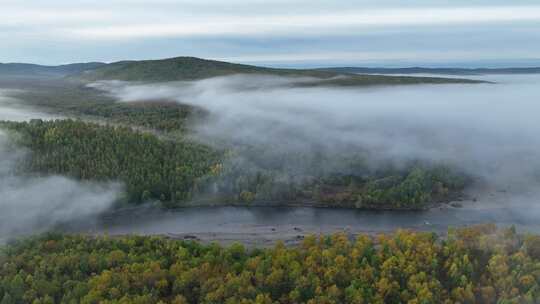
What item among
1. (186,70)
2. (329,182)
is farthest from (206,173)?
(186,70)

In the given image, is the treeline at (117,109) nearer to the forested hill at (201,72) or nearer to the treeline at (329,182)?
the treeline at (329,182)

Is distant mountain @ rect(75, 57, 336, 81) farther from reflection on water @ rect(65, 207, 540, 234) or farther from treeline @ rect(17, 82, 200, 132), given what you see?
reflection on water @ rect(65, 207, 540, 234)

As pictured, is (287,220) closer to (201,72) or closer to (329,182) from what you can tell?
(329,182)

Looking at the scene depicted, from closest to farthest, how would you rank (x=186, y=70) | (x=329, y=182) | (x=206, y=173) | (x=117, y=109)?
(x=206, y=173)
(x=329, y=182)
(x=117, y=109)
(x=186, y=70)

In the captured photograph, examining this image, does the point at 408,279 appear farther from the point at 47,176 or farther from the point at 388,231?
the point at 47,176

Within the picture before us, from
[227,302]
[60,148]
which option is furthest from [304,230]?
[60,148]

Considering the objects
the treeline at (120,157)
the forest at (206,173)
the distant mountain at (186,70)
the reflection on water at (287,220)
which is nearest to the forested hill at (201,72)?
the distant mountain at (186,70)
